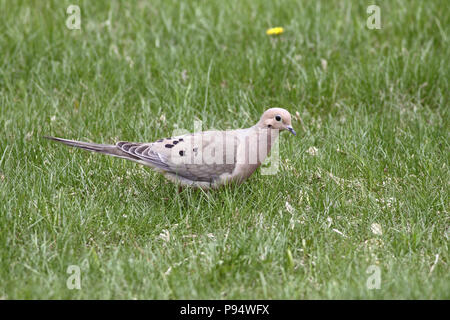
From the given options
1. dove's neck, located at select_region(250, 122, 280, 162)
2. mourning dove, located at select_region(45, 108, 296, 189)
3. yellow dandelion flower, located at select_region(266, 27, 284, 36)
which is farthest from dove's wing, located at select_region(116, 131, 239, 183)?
yellow dandelion flower, located at select_region(266, 27, 284, 36)

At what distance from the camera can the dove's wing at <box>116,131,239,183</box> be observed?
4816 millimetres

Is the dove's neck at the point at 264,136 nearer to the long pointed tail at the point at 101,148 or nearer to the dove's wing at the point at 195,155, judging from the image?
the dove's wing at the point at 195,155

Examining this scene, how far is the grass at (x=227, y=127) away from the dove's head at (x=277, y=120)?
1.67 ft

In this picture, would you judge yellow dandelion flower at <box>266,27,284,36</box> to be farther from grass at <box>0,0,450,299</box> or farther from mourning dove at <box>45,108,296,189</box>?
mourning dove at <box>45,108,296,189</box>

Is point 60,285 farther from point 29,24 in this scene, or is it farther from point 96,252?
point 29,24

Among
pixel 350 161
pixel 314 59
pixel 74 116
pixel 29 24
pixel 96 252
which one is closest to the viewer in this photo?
pixel 96 252

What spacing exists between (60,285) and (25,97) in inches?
125

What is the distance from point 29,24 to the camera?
7.44m

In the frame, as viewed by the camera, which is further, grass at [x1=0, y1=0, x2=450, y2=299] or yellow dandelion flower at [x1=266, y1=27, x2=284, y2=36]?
yellow dandelion flower at [x1=266, y1=27, x2=284, y2=36]

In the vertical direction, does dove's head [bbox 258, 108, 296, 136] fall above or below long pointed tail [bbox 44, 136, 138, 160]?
above

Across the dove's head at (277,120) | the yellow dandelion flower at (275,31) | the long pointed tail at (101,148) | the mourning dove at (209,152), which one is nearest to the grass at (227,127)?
the yellow dandelion flower at (275,31)

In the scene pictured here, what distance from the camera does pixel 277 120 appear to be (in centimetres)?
490
